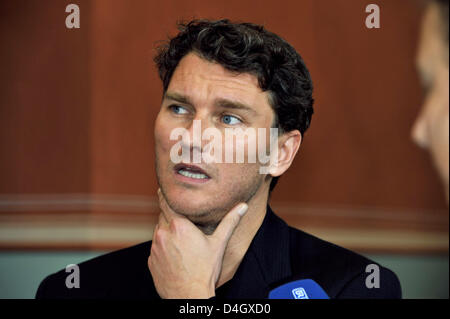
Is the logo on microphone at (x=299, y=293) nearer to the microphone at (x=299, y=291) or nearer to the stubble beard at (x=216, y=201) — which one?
the microphone at (x=299, y=291)

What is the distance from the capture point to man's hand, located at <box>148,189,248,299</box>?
1.72 meters

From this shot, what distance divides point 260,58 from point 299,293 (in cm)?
79

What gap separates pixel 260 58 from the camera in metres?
1.87

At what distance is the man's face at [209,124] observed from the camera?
1.82 m

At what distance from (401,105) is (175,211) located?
1319 mm

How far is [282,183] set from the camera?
102 inches

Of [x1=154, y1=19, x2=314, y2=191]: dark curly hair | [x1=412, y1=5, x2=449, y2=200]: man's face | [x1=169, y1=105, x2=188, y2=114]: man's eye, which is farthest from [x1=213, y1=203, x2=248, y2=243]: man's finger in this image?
[x1=412, y1=5, x2=449, y2=200]: man's face

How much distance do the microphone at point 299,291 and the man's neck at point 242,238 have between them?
0.58 feet

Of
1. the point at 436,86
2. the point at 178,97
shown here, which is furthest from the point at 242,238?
the point at 436,86

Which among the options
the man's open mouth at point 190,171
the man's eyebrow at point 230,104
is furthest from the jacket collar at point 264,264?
the man's eyebrow at point 230,104

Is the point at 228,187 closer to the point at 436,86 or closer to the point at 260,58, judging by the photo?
the point at 260,58

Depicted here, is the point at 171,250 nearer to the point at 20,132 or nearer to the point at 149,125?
the point at 149,125

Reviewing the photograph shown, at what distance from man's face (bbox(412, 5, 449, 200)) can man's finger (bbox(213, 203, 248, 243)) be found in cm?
65
